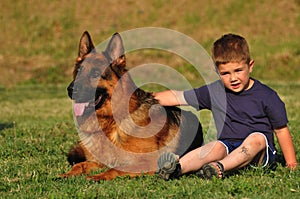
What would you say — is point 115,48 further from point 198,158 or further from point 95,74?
point 198,158

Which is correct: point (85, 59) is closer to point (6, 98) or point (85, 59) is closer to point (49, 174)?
point (49, 174)

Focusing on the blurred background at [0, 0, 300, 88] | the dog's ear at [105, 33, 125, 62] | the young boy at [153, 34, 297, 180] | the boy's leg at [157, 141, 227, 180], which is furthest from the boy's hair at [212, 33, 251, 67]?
the blurred background at [0, 0, 300, 88]

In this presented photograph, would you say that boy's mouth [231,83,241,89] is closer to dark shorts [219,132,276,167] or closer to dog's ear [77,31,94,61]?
dark shorts [219,132,276,167]

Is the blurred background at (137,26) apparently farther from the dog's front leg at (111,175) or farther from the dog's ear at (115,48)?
the dog's front leg at (111,175)

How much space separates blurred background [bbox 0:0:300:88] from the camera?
2172 cm

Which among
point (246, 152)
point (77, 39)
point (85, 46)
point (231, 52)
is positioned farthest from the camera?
point (77, 39)

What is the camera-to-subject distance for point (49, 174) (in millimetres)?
5590

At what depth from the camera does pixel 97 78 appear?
568 cm

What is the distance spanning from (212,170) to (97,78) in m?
1.53

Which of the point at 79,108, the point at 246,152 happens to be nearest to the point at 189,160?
the point at 246,152

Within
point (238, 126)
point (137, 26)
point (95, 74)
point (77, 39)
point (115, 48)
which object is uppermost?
A: point (137, 26)

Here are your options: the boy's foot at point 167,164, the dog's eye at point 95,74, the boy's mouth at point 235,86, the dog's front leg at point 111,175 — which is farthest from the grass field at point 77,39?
the boy's foot at point 167,164

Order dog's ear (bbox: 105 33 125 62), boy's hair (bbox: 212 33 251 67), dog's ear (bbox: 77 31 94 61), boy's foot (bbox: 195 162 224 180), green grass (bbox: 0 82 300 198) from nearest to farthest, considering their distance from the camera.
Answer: green grass (bbox: 0 82 300 198), boy's foot (bbox: 195 162 224 180), boy's hair (bbox: 212 33 251 67), dog's ear (bbox: 105 33 125 62), dog's ear (bbox: 77 31 94 61)

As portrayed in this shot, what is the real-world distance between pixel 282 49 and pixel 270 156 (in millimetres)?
17166
